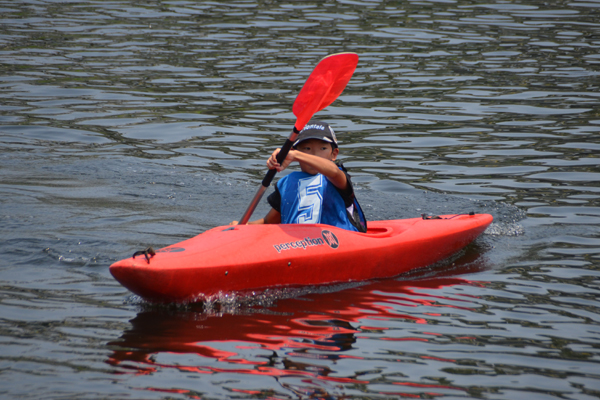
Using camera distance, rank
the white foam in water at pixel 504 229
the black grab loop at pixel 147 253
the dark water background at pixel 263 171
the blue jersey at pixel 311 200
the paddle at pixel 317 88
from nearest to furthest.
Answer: the dark water background at pixel 263 171 → the black grab loop at pixel 147 253 → the paddle at pixel 317 88 → the blue jersey at pixel 311 200 → the white foam in water at pixel 504 229

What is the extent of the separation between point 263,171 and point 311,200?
2.80 metres

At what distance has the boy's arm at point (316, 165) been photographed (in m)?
4.43

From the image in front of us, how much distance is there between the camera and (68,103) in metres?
10.2

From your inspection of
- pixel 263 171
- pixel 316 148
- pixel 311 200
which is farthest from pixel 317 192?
pixel 263 171

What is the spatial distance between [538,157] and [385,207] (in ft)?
7.49

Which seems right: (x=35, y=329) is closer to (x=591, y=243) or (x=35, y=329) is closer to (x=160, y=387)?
(x=160, y=387)

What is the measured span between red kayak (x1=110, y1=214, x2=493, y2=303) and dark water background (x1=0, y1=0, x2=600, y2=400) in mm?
129

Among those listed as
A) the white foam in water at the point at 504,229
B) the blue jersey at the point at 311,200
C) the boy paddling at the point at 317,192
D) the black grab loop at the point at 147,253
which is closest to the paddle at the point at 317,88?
the boy paddling at the point at 317,192

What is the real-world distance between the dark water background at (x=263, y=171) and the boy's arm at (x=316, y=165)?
2.48 ft

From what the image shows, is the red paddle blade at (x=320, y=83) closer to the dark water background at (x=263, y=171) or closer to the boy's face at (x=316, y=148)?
the boy's face at (x=316, y=148)

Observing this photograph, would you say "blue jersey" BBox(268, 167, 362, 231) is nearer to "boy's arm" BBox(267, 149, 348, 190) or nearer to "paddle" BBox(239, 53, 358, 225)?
"boy's arm" BBox(267, 149, 348, 190)

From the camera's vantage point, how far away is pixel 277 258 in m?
4.49

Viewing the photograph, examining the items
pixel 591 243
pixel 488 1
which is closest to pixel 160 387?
pixel 591 243

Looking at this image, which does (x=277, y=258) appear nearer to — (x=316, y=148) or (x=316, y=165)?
(x=316, y=165)
